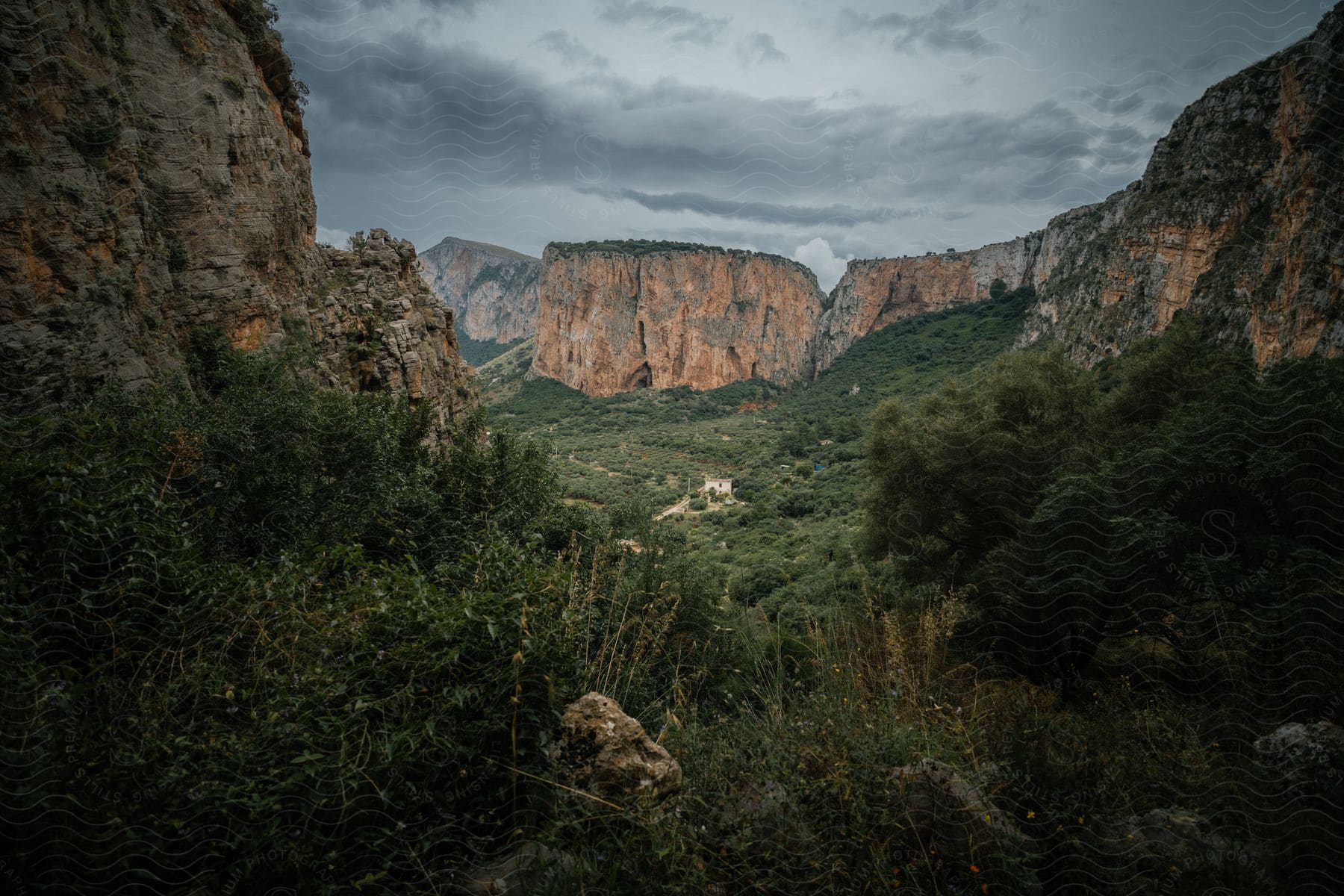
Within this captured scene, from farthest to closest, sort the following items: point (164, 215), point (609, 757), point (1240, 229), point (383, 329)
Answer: point (1240, 229)
point (383, 329)
point (164, 215)
point (609, 757)

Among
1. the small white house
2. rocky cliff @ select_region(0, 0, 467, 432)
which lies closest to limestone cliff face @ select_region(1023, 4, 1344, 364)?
rocky cliff @ select_region(0, 0, 467, 432)

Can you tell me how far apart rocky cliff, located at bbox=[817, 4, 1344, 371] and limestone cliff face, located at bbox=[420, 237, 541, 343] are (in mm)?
116027

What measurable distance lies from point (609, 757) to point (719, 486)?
126ft

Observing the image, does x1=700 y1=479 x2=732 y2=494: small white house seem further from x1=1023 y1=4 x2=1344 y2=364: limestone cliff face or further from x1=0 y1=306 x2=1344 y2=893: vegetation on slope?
x1=0 y1=306 x2=1344 y2=893: vegetation on slope

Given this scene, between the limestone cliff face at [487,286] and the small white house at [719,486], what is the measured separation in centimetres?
9949

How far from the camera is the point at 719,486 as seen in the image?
40.7 m

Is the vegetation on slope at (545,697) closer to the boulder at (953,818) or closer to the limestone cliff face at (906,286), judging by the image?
the boulder at (953,818)

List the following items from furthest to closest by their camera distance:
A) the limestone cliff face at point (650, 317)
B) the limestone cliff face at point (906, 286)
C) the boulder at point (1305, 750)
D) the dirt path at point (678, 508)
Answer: the limestone cliff face at point (650, 317) → the limestone cliff face at point (906, 286) → the dirt path at point (678, 508) → the boulder at point (1305, 750)

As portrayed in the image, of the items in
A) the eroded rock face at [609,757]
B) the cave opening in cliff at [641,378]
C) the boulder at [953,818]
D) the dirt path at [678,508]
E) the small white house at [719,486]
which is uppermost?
the cave opening in cliff at [641,378]

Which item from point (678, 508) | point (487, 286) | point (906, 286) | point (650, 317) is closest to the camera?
point (678, 508)

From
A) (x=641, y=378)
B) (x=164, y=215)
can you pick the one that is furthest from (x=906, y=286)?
(x=164, y=215)

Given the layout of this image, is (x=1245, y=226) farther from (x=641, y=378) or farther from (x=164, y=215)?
(x=641, y=378)

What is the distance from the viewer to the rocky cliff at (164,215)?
19.3 ft

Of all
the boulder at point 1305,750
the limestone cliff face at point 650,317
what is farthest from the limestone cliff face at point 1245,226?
the limestone cliff face at point 650,317
